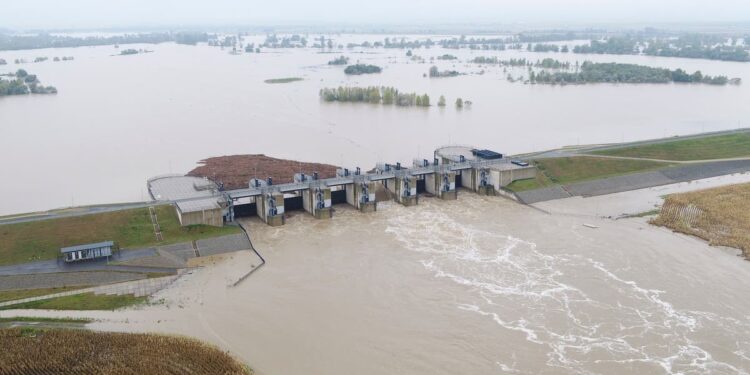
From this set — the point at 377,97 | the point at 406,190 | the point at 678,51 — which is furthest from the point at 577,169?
the point at 678,51

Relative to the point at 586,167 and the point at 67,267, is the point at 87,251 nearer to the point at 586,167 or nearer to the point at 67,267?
the point at 67,267

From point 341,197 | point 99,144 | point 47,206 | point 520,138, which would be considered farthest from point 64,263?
point 520,138

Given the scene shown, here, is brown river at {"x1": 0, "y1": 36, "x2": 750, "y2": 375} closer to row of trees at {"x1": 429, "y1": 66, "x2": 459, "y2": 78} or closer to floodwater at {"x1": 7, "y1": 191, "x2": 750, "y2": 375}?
floodwater at {"x1": 7, "y1": 191, "x2": 750, "y2": 375}

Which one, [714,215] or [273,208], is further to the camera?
[714,215]

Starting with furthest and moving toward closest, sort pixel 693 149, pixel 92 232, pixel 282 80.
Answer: pixel 282 80 < pixel 693 149 < pixel 92 232

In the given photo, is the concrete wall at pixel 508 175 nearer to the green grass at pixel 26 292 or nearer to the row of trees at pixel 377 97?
the green grass at pixel 26 292

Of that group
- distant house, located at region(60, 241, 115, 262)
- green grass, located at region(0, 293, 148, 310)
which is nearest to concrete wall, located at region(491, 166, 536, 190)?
distant house, located at region(60, 241, 115, 262)
